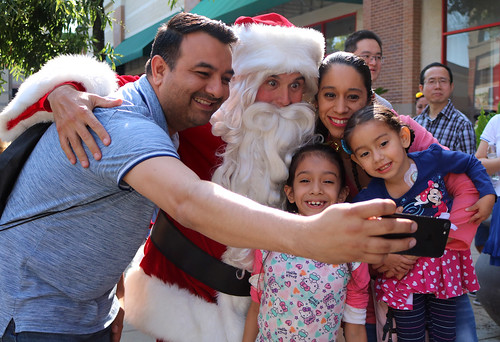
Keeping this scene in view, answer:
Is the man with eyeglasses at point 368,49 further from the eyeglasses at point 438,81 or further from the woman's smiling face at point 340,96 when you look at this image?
the woman's smiling face at point 340,96

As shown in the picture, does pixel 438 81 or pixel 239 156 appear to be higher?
pixel 438 81

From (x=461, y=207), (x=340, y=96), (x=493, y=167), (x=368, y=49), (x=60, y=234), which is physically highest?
(x=368, y=49)

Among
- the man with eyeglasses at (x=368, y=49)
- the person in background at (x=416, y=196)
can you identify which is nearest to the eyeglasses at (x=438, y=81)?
the man with eyeglasses at (x=368, y=49)

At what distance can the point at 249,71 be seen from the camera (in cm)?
273

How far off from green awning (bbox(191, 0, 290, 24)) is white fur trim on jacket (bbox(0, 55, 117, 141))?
8.56 m

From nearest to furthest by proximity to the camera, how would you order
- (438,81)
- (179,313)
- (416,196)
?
(416,196) < (179,313) < (438,81)

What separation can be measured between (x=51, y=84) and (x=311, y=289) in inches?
56.6

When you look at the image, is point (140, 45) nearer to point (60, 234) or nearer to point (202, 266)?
point (202, 266)

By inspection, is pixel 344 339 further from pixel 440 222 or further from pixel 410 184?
pixel 440 222

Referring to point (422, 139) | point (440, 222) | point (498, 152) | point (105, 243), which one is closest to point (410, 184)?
point (422, 139)

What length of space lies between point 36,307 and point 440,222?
1413 mm

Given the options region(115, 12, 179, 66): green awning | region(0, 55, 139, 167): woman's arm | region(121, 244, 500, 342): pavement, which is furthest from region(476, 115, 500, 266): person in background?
region(115, 12, 179, 66): green awning

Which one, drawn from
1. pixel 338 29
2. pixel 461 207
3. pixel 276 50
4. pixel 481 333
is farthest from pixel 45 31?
pixel 338 29

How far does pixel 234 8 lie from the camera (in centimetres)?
1052
